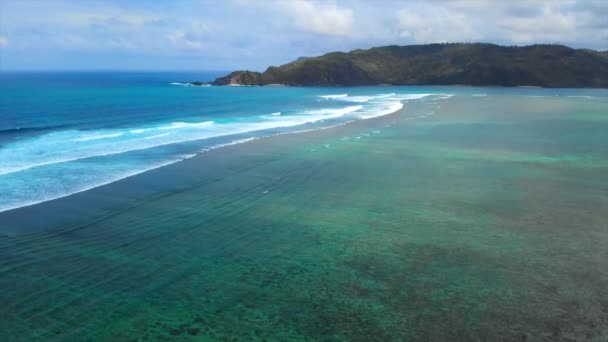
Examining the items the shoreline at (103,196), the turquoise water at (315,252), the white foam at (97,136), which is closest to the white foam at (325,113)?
the shoreline at (103,196)

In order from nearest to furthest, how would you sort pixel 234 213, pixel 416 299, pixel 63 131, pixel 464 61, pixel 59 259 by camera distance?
pixel 416 299 < pixel 59 259 < pixel 234 213 < pixel 63 131 < pixel 464 61

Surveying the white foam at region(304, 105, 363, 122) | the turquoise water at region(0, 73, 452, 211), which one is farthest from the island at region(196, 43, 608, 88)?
the white foam at region(304, 105, 363, 122)

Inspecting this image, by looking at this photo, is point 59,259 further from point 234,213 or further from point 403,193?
point 403,193

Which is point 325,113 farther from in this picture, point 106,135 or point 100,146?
point 100,146

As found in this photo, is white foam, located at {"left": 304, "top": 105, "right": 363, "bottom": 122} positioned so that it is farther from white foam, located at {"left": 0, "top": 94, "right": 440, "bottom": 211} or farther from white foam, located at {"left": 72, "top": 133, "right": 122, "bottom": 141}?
white foam, located at {"left": 72, "top": 133, "right": 122, "bottom": 141}

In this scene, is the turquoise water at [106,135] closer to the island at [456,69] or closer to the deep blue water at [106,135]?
the deep blue water at [106,135]

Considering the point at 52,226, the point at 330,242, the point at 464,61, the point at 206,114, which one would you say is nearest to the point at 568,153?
the point at 330,242
